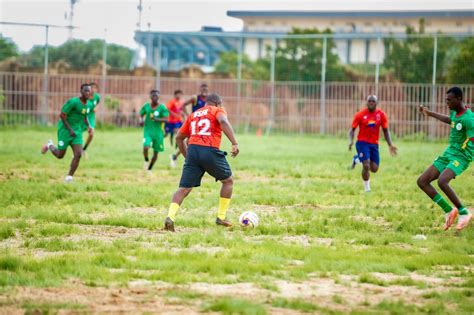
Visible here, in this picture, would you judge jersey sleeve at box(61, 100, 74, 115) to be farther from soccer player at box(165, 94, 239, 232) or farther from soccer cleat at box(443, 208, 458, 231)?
soccer cleat at box(443, 208, 458, 231)

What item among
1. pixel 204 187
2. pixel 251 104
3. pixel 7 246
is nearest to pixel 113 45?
pixel 251 104

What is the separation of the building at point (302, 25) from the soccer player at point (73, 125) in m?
23.4

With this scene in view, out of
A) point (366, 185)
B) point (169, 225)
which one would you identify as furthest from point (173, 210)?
point (366, 185)

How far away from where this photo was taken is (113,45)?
4228 centimetres

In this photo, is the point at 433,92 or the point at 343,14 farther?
the point at 343,14

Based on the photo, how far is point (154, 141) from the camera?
72.7 ft

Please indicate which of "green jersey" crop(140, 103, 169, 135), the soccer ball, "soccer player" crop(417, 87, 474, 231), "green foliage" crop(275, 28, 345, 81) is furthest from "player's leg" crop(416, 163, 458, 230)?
"green foliage" crop(275, 28, 345, 81)

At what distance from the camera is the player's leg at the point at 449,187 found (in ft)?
41.4

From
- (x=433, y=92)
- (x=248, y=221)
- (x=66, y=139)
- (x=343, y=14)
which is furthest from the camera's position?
(x=343, y=14)

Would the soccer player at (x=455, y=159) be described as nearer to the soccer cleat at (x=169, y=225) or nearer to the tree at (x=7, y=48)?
the soccer cleat at (x=169, y=225)

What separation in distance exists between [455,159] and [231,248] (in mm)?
4157

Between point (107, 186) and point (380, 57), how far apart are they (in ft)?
88.0

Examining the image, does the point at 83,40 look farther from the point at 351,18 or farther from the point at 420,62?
the point at 351,18

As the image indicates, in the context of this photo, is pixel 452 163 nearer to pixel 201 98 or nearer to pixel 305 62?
pixel 201 98
